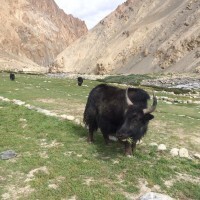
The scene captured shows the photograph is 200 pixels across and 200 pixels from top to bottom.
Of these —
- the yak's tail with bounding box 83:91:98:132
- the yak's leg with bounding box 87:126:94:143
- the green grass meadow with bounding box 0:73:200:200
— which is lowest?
the green grass meadow with bounding box 0:73:200:200

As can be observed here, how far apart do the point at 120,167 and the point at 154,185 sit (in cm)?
125

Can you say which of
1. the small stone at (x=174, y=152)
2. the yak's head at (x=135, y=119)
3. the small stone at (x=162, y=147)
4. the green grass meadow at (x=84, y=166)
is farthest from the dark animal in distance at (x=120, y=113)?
the small stone at (x=174, y=152)

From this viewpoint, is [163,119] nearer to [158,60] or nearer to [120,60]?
[158,60]

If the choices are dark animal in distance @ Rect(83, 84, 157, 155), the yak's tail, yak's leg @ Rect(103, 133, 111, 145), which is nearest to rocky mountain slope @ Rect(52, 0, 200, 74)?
the yak's tail

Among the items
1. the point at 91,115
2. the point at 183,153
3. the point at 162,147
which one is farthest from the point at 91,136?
the point at 183,153

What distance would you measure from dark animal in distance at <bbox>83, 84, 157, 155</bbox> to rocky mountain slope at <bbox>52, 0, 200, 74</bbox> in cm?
6497

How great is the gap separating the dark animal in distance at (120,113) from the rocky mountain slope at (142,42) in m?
65.0

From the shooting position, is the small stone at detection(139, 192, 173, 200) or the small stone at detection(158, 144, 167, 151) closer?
the small stone at detection(139, 192, 173, 200)

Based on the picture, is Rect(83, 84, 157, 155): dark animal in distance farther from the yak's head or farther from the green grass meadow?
the green grass meadow

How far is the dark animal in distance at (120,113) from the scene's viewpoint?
35.0 ft

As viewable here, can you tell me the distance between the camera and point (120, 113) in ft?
37.4

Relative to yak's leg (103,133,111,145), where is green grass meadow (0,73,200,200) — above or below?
below

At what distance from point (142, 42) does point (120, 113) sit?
101095 millimetres

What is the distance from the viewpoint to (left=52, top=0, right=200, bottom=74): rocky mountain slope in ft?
299
